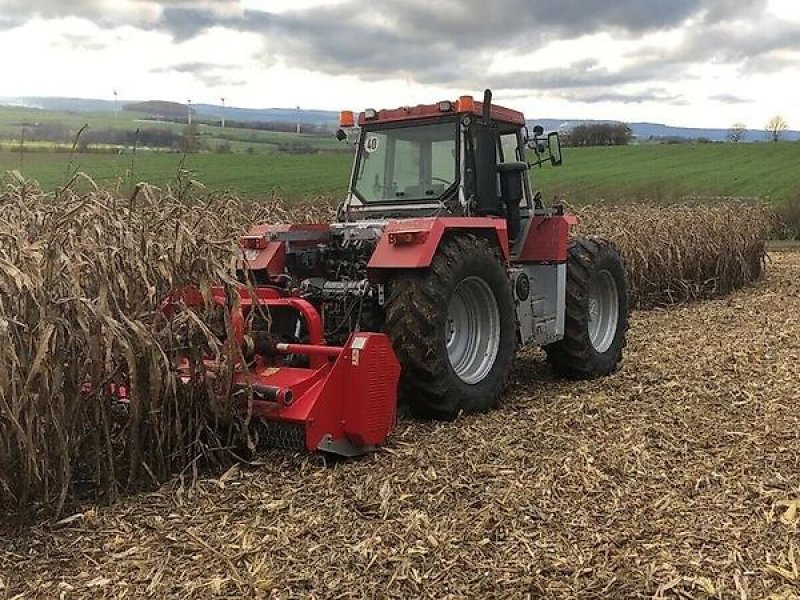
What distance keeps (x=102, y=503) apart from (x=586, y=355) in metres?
4.16

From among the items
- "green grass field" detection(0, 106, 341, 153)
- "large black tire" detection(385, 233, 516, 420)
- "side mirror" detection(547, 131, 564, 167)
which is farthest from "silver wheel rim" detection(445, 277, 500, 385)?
"green grass field" detection(0, 106, 341, 153)

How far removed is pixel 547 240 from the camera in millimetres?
6867

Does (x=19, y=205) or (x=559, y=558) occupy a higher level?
(x=19, y=205)

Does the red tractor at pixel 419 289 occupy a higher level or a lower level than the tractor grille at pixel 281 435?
higher

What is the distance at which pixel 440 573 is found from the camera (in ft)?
11.4

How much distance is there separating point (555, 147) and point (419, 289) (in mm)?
2419

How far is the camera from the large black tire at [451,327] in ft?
17.3

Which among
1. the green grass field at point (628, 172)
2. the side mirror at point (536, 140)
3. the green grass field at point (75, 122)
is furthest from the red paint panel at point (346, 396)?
A: the green grass field at point (628, 172)

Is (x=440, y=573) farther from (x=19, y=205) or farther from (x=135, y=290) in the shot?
(x=19, y=205)

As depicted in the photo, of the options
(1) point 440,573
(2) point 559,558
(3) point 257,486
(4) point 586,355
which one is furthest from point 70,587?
(4) point 586,355

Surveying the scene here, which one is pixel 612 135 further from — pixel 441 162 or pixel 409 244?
pixel 409 244

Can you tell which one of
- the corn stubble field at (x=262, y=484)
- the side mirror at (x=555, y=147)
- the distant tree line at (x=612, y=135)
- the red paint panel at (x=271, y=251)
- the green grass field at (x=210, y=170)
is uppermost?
the distant tree line at (x=612, y=135)

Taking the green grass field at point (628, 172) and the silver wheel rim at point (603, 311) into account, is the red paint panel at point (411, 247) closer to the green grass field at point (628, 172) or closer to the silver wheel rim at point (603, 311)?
the silver wheel rim at point (603, 311)

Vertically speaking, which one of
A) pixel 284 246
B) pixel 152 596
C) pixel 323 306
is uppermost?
pixel 284 246
